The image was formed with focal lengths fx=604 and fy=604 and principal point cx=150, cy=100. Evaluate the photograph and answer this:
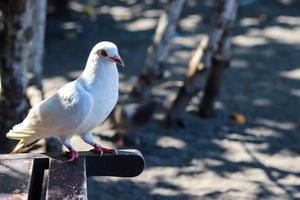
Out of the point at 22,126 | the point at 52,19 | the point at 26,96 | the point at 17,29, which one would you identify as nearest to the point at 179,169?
the point at 26,96

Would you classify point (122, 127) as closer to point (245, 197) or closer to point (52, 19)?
point (245, 197)

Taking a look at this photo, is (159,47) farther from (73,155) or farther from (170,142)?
(73,155)

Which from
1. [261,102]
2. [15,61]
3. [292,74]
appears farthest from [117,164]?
[292,74]

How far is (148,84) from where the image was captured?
653cm

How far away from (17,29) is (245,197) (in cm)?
231

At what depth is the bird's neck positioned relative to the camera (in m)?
2.64

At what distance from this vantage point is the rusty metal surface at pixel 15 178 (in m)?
2.31

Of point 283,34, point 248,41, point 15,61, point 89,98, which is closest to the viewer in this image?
point 89,98

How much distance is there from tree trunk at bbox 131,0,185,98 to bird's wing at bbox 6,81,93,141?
339 cm

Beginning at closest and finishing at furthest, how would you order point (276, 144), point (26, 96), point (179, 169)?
1. point (26, 96)
2. point (179, 169)
3. point (276, 144)

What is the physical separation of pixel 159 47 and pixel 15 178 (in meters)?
4.01

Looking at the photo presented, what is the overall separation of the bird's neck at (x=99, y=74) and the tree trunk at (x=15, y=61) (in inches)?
74.3

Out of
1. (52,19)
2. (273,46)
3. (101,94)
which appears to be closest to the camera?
(101,94)

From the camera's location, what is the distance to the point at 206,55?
6.18 meters
